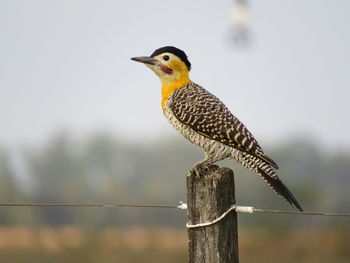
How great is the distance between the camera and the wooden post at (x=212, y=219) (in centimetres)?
369

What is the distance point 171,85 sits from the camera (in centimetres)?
561

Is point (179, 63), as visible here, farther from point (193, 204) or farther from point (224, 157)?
point (193, 204)

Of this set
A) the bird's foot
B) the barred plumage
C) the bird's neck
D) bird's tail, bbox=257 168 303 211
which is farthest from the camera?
the bird's neck

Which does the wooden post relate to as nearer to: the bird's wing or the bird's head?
the bird's wing

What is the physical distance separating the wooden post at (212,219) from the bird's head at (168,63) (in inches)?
76.2

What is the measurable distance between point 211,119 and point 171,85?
2.05 feet

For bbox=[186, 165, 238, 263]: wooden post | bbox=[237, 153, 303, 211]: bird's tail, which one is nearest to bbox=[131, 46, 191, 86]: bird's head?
bbox=[237, 153, 303, 211]: bird's tail

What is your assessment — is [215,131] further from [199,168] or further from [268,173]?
[199,168]

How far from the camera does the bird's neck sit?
557 centimetres

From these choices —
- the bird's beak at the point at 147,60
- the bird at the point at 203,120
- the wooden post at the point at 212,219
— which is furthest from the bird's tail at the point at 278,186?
the bird's beak at the point at 147,60

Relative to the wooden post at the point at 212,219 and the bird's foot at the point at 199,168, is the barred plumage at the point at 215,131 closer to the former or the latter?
the bird's foot at the point at 199,168

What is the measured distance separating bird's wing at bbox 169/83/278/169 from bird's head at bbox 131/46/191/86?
0.14 meters

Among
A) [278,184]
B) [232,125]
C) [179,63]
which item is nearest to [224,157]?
[232,125]

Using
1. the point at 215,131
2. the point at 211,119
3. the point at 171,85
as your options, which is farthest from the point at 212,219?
the point at 171,85
